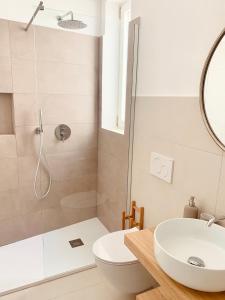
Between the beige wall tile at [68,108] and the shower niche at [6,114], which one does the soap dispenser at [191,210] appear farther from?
the shower niche at [6,114]

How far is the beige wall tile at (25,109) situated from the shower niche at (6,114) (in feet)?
0.22

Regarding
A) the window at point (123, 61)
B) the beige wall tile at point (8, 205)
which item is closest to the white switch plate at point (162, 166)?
the window at point (123, 61)

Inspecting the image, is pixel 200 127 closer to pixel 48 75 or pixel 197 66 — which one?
pixel 197 66

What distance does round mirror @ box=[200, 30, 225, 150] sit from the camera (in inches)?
43.4

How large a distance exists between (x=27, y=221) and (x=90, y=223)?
2.22ft

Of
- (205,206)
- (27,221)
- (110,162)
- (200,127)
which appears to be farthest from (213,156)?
(27,221)

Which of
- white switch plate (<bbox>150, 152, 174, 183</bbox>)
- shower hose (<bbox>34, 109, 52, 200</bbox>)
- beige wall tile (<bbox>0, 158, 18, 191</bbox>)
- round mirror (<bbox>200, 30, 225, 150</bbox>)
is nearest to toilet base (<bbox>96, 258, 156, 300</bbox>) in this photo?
white switch plate (<bbox>150, 152, 174, 183</bbox>)

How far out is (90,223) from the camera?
261 centimetres

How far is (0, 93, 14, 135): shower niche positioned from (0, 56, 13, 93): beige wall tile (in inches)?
3.2

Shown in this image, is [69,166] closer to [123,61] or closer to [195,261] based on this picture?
[123,61]

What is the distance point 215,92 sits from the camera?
3.78 feet

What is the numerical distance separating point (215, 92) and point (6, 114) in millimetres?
1787

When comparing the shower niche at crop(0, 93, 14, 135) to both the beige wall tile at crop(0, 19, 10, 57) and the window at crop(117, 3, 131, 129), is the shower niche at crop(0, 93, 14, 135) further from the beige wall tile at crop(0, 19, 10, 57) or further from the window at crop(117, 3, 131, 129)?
the window at crop(117, 3, 131, 129)

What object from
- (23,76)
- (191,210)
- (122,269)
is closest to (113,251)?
(122,269)
